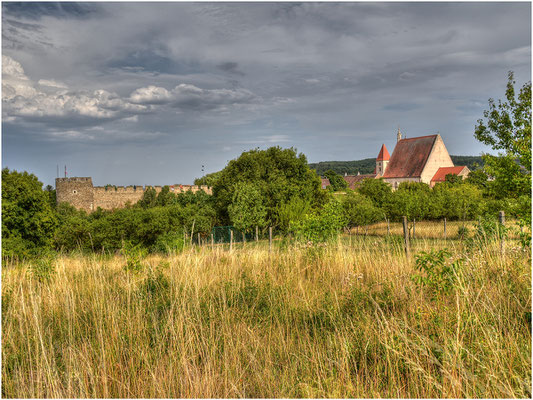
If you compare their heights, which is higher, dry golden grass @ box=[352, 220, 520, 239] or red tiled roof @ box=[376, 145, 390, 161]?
red tiled roof @ box=[376, 145, 390, 161]

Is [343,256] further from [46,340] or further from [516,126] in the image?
[516,126]

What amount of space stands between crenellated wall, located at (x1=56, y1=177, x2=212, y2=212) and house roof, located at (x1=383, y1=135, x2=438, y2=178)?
4225 cm

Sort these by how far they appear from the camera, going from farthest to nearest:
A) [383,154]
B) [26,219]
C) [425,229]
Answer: [383,154] → [425,229] → [26,219]

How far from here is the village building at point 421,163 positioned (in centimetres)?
7038

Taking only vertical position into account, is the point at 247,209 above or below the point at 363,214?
above

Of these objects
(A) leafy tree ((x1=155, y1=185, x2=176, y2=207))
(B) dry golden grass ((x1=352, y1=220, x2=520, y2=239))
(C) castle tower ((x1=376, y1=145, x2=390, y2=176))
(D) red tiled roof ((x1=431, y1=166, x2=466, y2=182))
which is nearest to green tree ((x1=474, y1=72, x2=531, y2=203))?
(B) dry golden grass ((x1=352, y1=220, x2=520, y2=239))

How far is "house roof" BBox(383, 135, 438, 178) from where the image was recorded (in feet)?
235

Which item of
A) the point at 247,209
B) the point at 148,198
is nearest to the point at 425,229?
the point at 247,209

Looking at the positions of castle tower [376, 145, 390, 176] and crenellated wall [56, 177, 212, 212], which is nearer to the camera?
crenellated wall [56, 177, 212, 212]

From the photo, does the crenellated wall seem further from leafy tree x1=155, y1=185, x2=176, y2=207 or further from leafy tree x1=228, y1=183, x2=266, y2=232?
leafy tree x1=228, y1=183, x2=266, y2=232

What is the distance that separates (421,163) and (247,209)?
5311 cm

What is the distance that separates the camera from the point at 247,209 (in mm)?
29141

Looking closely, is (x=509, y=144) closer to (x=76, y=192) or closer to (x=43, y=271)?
(x=43, y=271)

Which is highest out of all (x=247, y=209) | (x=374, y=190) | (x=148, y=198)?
(x=148, y=198)
